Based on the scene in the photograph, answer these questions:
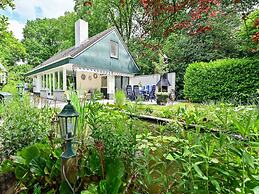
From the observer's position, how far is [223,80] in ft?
33.9

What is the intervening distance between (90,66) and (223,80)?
24.6 feet

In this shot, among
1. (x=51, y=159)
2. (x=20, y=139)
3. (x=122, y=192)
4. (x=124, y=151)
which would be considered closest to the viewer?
(x=122, y=192)

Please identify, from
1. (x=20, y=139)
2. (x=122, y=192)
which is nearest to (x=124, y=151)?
(x=122, y=192)

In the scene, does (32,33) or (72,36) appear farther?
(32,33)

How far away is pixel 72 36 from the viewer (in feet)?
81.8

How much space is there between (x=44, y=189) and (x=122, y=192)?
29.8 inches

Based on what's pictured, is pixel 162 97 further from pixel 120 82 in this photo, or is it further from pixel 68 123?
pixel 68 123

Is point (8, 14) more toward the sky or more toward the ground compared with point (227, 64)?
more toward the sky

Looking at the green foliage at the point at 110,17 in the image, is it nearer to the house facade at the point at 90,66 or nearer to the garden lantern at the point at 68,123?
the house facade at the point at 90,66

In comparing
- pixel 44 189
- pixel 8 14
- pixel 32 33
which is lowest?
pixel 44 189

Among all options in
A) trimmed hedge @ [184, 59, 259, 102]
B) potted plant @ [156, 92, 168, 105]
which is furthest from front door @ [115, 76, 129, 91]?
potted plant @ [156, 92, 168, 105]

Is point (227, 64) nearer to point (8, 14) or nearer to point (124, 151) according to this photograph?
point (8, 14)

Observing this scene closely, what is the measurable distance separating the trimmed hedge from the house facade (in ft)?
17.2

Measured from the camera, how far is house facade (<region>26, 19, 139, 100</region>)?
12031mm
